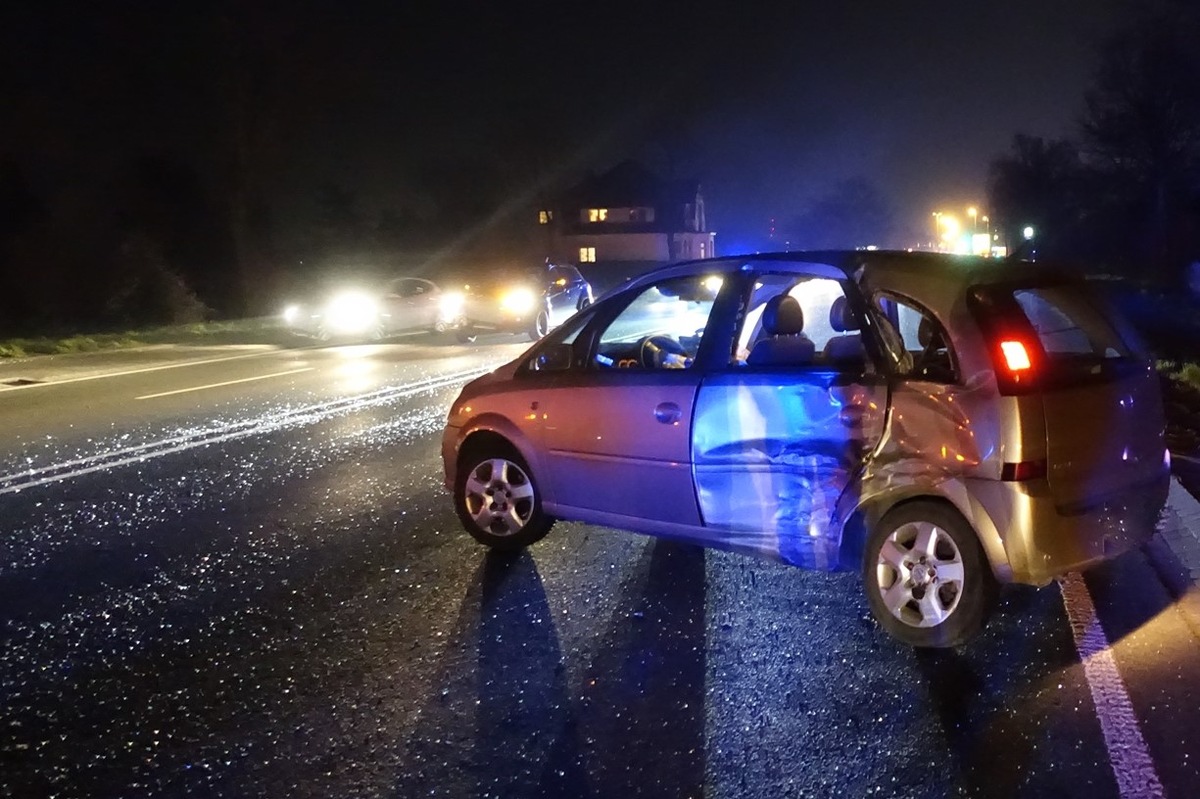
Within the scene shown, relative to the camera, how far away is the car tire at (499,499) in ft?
21.8

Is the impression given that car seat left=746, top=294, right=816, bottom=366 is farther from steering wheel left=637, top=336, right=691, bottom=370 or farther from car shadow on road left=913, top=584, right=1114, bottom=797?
car shadow on road left=913, top=584, right=1114, bottom=797

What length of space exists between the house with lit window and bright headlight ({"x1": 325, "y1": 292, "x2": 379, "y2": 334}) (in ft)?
181

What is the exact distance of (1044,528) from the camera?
4711 mm

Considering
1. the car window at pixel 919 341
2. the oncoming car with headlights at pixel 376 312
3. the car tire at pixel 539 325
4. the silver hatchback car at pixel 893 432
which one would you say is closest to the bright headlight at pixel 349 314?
the oncoming car with headlights at pixel 376 312

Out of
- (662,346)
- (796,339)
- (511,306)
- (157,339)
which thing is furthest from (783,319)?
(157,339)

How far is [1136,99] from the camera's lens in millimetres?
45469

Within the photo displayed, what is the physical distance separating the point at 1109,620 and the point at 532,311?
18534mm

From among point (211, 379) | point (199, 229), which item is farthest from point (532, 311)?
point (199, 229)

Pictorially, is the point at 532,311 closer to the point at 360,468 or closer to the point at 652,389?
the point at 360,468

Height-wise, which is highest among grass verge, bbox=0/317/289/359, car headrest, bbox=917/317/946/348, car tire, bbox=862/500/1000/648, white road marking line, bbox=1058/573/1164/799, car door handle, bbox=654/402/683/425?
car headrest, bbox=917/317/946/348

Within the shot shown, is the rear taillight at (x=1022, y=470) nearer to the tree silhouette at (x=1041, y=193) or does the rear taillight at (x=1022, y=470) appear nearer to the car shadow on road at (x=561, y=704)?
the car shadow on road at (x=561, y=704)

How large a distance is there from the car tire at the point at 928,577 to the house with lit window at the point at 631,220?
74383mm

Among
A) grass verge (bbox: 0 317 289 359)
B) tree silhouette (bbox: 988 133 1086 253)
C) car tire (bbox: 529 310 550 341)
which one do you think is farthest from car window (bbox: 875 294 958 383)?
tree silhouette (bbox: 988 133 1086 253)

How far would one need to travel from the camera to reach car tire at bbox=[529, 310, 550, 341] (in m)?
23.4
